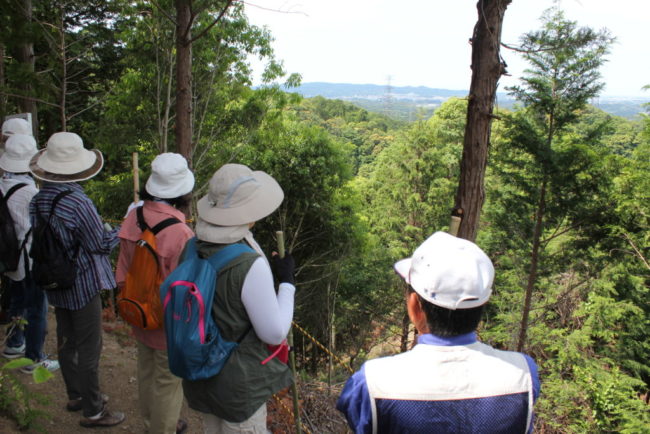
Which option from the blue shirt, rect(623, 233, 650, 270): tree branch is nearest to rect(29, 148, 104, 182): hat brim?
the blue shirt

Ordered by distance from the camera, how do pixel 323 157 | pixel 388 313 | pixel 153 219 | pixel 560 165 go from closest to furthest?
pixel 153 219
pixel 560 165
pixel 323 157
pixel 388 313

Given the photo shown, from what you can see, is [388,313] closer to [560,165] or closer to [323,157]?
[323,157]

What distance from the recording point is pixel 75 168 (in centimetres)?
262

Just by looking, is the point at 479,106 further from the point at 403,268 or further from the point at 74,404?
the point at 74,404

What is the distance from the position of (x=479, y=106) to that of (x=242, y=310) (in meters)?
2.92

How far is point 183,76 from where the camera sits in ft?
15.9

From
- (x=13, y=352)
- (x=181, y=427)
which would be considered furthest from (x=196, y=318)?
(x=13, y=352)

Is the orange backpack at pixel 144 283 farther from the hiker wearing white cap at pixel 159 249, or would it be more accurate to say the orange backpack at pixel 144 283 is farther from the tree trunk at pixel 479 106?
the tree trunk at pixel 479 106

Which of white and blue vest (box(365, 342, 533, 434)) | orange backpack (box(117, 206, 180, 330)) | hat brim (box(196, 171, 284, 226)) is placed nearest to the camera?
white and blue vest (box(365, 342, 533, 434))

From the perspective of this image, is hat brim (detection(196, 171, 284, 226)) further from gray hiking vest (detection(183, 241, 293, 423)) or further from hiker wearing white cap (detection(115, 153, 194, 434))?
hiker wearing white cap (detection(115, 153, 194, 434))

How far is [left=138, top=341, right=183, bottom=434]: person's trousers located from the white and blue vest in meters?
1.76

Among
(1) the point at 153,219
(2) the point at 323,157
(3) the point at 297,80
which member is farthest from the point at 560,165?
(1) the point at 153,219

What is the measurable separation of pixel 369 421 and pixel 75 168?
2.37 m

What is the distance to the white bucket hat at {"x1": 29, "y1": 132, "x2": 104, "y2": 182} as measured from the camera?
2564mm
